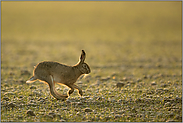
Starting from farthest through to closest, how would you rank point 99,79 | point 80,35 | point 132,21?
point 132,21 < point 80,35 < point 99,79

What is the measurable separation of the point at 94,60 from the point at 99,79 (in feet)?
12.2

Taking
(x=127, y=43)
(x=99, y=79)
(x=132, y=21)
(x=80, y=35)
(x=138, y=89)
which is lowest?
(x=138, y=89)

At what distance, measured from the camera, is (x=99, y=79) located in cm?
984

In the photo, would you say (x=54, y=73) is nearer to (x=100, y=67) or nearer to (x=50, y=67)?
(x=50, y=67)

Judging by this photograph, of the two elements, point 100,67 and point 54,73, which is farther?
point 100,67

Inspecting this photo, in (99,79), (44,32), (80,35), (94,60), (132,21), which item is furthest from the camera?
(132,21)

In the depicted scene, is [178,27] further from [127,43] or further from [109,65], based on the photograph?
[109,65]

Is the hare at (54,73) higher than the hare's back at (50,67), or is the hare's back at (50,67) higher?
the hare's back at (50,67)

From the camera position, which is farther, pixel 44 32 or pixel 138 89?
pixel 44 32

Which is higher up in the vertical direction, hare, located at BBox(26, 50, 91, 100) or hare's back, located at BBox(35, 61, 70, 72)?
hare's back, located at BBox(35, 61, 70, 72)

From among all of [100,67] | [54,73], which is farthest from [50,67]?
[100,67]

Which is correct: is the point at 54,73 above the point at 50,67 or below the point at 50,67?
below

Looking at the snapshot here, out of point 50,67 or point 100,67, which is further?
point 100,67

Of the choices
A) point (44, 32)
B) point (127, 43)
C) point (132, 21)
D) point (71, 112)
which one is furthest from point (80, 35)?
point (71, 112)
